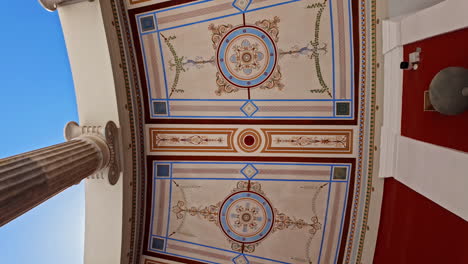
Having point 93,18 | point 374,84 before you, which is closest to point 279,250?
point 374,84

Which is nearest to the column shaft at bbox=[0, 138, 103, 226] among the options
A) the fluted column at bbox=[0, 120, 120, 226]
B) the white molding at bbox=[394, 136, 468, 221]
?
the fluted column at bbox=[0, 120, 120, 226]

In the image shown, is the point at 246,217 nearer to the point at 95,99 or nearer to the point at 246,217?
the point at 246,217

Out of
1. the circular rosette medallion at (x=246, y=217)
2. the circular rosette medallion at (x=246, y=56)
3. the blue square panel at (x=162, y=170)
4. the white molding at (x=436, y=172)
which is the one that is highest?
the circular rosette medallion at (x=246, y=56)

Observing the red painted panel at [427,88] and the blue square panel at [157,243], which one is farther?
the blue square panel at [157,243]

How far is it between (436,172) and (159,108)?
143 inches

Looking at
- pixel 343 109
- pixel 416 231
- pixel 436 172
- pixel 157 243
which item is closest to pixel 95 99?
pixel 157 243

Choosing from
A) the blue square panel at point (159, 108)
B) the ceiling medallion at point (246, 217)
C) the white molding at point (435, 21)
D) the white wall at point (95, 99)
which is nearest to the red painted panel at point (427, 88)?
the white molding at point (435, 21)

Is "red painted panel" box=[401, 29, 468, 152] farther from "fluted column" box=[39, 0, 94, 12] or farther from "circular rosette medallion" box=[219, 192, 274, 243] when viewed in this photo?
"fluted column" box=[39, 0, 94, 12]

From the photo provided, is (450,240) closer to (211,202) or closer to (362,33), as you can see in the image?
(362,33)

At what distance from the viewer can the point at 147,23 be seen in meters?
4.29

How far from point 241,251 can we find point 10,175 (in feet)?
11.9

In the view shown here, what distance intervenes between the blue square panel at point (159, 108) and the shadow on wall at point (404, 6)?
3.34 meters

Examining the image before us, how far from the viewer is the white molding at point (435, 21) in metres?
2.62

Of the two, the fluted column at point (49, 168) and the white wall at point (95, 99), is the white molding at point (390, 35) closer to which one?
the white wall at point (95, 99)
